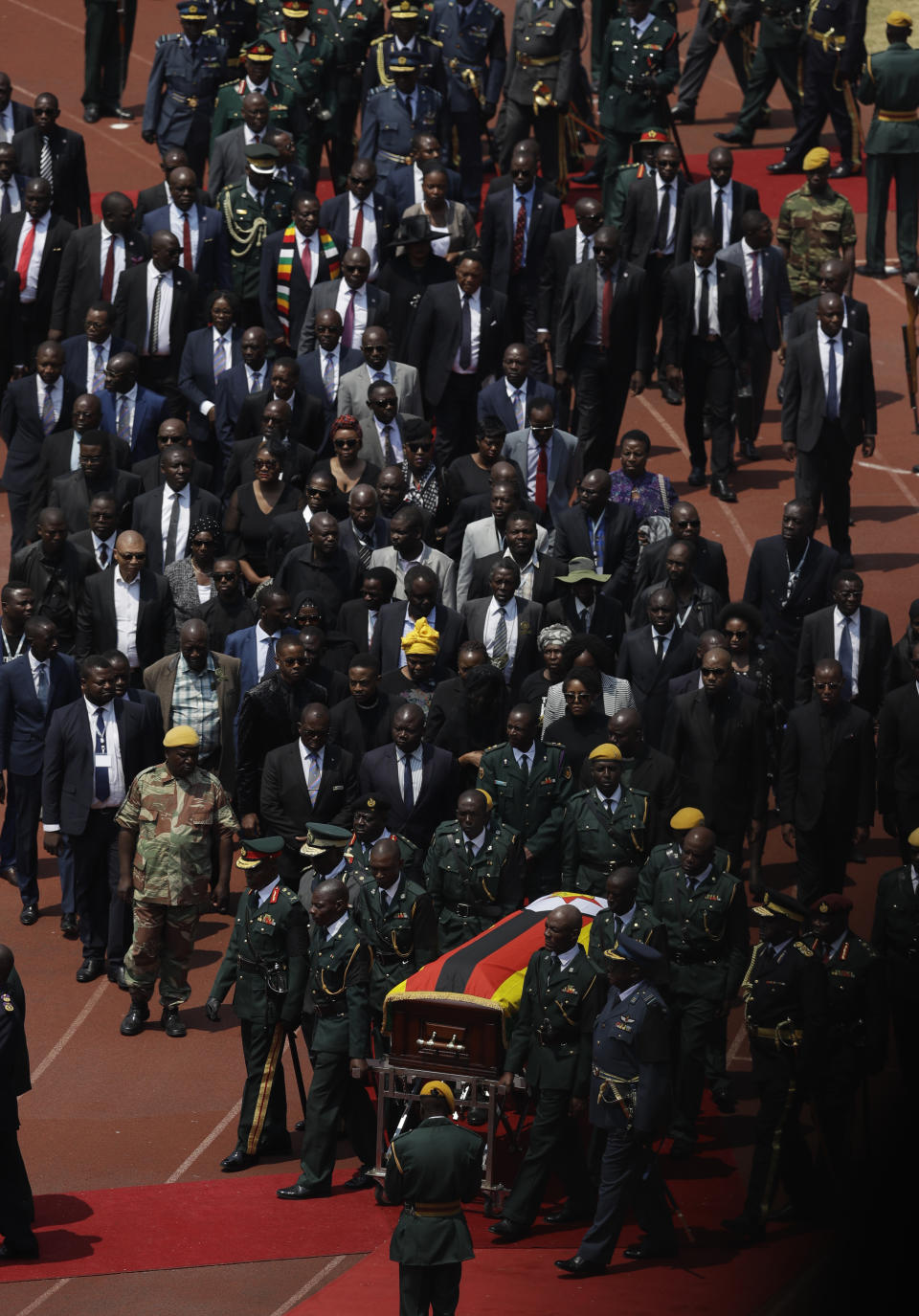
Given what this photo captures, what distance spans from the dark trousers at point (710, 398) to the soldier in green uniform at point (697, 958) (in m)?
6.63

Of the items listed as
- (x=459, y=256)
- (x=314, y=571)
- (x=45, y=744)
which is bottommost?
(x=45, y=744)

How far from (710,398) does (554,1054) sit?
27.0ft

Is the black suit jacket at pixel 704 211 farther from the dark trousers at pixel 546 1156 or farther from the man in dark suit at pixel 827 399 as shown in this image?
the dark trousers at pixel 546 1156

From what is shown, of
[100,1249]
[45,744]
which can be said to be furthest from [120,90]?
[100,1249]

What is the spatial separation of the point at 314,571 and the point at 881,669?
12.3 ft

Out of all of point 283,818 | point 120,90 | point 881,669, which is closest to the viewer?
point 283,818

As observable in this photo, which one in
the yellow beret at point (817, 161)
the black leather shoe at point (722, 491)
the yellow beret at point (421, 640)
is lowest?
the yellow beret at point (421, 640)

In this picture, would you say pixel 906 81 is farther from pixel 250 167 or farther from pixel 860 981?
pixel 860 981

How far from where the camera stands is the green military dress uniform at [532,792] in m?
11.4

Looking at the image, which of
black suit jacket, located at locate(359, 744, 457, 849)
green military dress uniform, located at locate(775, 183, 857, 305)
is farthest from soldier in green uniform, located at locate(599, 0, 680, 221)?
black suit jacket, located at locate(359, 744, 457, 849)

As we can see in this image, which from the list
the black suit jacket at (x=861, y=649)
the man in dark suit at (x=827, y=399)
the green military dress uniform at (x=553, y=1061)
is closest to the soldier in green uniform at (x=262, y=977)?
the green military dress uniform at (x=553, y=1061)

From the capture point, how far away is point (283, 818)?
11.8 meters

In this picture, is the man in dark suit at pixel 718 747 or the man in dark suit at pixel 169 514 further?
the man in dark suit at pixel 169 514

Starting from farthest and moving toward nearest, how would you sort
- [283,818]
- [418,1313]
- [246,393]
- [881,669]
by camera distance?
[246,393] → [881,669] → [283,818] → [418,1313]
